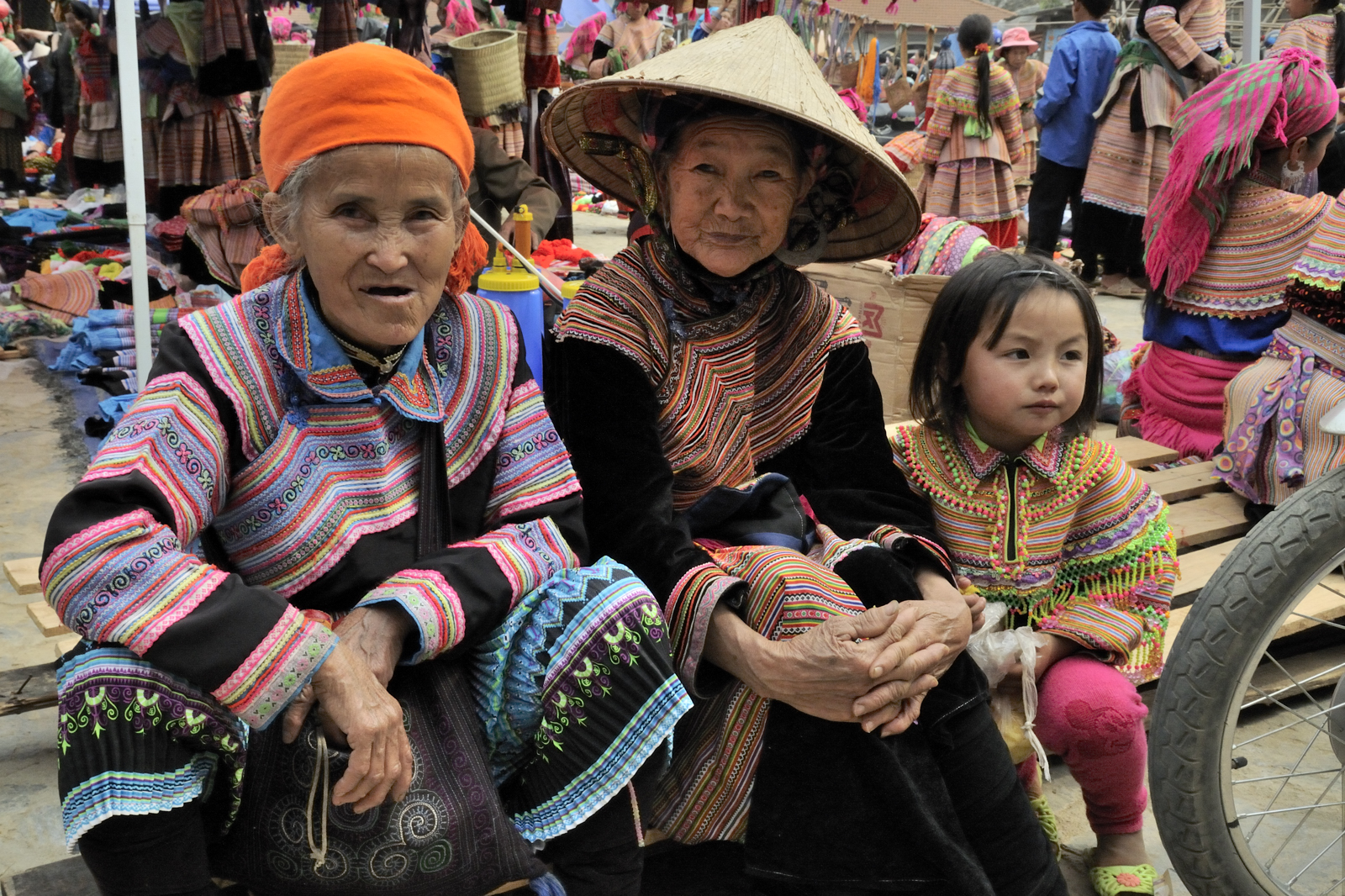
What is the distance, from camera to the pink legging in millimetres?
2049

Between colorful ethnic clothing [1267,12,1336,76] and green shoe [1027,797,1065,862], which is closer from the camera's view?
green shoe [1027,797,1065,862]

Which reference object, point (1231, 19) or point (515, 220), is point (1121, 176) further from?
point (1231, 19)

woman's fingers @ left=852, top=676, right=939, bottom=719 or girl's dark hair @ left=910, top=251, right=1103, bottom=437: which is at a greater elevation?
girl's dark hair @ left=910, top=251, right=1103, bottom=437

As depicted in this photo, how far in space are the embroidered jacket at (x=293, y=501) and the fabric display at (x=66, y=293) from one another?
546cm

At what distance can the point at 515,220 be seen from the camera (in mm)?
4098

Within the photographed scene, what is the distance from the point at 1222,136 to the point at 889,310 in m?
1.17

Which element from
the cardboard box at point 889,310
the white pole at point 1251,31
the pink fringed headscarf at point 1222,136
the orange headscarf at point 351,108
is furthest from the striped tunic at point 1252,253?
the orange headscarf at point 351,108

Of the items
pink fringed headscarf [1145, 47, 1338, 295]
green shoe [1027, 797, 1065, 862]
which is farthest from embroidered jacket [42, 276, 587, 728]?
pink fringed headscarf [1145, 47, 1338, 295]

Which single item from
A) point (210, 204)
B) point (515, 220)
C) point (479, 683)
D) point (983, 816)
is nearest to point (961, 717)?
point (983, 816)

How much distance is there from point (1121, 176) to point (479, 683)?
6526 millimetres

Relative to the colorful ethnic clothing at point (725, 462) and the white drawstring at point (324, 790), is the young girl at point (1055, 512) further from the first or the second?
the white drawstring at point (324, 790)

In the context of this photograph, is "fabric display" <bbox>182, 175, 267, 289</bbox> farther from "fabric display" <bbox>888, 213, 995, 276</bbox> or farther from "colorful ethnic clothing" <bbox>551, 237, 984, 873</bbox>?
"colorful ethnic clothing" <bbox>551, 237, 984, 873</bbox>

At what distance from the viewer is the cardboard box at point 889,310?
3912mm

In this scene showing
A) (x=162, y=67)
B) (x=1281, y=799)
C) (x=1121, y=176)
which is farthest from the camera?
(x=1121, y=176)
